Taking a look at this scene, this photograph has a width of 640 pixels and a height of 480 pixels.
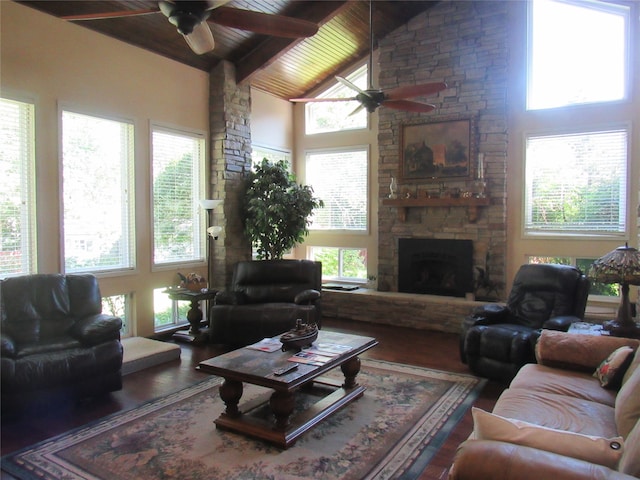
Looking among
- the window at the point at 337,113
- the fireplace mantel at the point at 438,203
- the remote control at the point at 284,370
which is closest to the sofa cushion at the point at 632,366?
the remote control at the point at 284,370

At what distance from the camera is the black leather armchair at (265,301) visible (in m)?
5.12

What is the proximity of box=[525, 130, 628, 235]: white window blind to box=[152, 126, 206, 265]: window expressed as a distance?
438 cm

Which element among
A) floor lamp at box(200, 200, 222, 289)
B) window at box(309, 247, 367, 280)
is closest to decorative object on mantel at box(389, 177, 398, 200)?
window at box(309, 247, 367, 280)

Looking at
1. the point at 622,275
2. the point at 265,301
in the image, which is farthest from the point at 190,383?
the point at 622,275

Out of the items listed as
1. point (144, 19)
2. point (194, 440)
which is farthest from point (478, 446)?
point (144, 19)

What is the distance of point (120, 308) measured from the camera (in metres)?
5.30

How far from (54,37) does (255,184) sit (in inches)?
110

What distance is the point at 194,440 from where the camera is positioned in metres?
3.06

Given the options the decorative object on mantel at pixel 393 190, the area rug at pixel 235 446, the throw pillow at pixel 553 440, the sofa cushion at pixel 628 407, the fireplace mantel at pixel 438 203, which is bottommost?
the area rug at pixel 235 446

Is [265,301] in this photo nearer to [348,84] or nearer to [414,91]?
[348,84]

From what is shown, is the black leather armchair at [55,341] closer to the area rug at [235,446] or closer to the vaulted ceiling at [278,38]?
the area rug at [235,446]

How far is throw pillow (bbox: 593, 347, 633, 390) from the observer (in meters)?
2.71

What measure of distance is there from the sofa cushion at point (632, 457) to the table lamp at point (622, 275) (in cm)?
212

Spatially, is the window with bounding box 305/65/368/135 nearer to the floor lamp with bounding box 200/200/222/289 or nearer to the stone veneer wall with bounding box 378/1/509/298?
the stone veneer wall with bounding box 378/1/509/298
